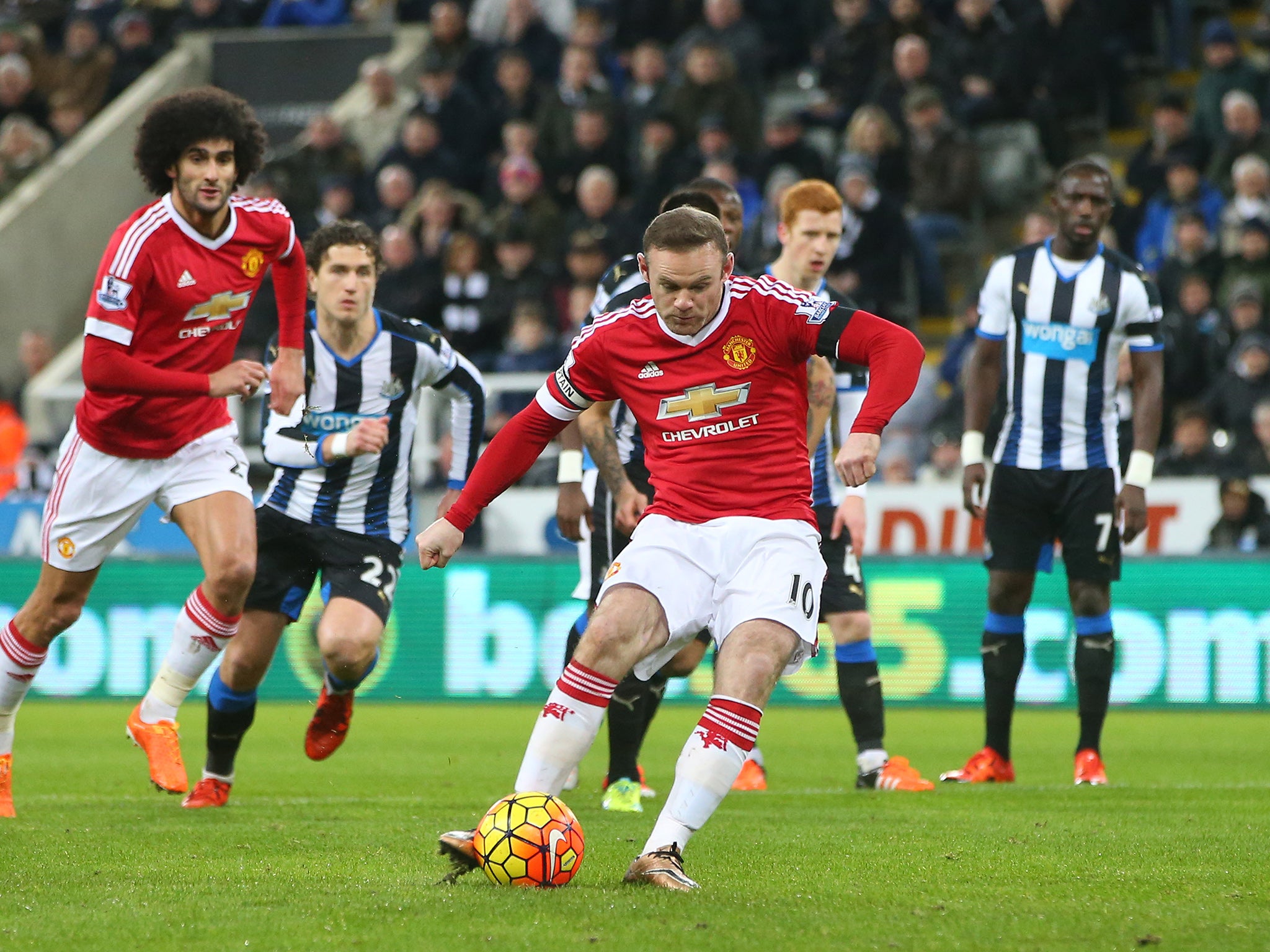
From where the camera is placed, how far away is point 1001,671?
8266 millimetres

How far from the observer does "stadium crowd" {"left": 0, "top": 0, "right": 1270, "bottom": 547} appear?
14375 millimetres

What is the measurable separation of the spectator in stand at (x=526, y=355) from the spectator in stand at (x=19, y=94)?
870 centimetres

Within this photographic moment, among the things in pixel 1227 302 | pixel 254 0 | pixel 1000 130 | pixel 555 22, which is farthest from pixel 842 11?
pixel 254 0

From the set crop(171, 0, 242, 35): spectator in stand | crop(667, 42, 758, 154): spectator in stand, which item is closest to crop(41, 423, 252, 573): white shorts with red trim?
crop(667, 42, 758, 154): spectator in stand

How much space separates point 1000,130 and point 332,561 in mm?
10801

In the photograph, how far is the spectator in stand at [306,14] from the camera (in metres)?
22.3

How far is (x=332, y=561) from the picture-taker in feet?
24.3

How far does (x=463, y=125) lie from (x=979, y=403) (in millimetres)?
11126

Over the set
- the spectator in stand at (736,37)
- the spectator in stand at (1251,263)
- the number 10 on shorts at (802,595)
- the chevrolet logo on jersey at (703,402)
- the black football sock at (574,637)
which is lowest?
the black football sock at (574,637)

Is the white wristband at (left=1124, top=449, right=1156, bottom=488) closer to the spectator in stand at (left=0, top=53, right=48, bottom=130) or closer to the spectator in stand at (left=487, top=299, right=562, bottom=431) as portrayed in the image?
the spectator in stand at (left=487, top=299, right=562, bottom=431)

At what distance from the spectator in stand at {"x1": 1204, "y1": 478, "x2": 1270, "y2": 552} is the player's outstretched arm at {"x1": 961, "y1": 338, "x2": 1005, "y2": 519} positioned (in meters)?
4.90

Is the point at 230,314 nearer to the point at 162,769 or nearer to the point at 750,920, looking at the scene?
the point at 162,769

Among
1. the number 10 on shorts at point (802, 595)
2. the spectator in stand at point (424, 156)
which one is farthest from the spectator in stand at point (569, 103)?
the number 10 on shorts at point (802, 595)

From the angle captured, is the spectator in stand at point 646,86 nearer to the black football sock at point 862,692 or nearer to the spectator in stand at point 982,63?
the spectator in stand at point 982,63
